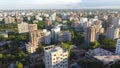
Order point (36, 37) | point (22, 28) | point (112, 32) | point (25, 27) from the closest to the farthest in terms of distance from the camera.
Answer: point (36, 37), point (112, 32), point (22, 28), point (25, 27)

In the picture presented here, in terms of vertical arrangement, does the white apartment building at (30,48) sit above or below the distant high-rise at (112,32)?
below

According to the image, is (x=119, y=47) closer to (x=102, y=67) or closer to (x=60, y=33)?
(x=102, y=67)

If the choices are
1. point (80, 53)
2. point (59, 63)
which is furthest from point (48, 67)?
point (80, 53)

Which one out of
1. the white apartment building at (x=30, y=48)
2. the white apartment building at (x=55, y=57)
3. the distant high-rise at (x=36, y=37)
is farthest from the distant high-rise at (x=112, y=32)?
the white apartment building at (x=55, y=57)

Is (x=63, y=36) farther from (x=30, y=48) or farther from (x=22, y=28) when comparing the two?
(x=22, y=28)

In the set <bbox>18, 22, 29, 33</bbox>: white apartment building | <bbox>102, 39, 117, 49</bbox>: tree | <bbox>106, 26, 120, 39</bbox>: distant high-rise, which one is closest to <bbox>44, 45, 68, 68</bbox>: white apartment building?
<bbox>102, 39, 117, 49</bbox>: tree

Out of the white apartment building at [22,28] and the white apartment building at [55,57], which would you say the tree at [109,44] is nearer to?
the white apartment building at [55,57]

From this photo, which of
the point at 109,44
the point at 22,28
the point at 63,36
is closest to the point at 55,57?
the point at 109,44

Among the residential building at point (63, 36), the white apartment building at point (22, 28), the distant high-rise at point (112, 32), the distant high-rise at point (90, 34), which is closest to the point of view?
the distant high-rise at point (90, 34)

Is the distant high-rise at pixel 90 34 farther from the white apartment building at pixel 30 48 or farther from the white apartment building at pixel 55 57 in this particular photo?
the white apartment building at pixel 55 57

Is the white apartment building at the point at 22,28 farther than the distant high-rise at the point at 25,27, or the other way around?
the white apartment building at the point at 22,28

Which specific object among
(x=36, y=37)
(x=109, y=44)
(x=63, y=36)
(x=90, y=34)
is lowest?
(x=109, y=44)

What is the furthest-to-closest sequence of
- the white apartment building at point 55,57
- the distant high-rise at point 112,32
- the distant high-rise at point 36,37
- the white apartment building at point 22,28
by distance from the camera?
the white apartment building at point 22,28 < the distant high-rise at point 112,32 < the distant high-rise at point 36,37 < the white apartment building at point 55,57
